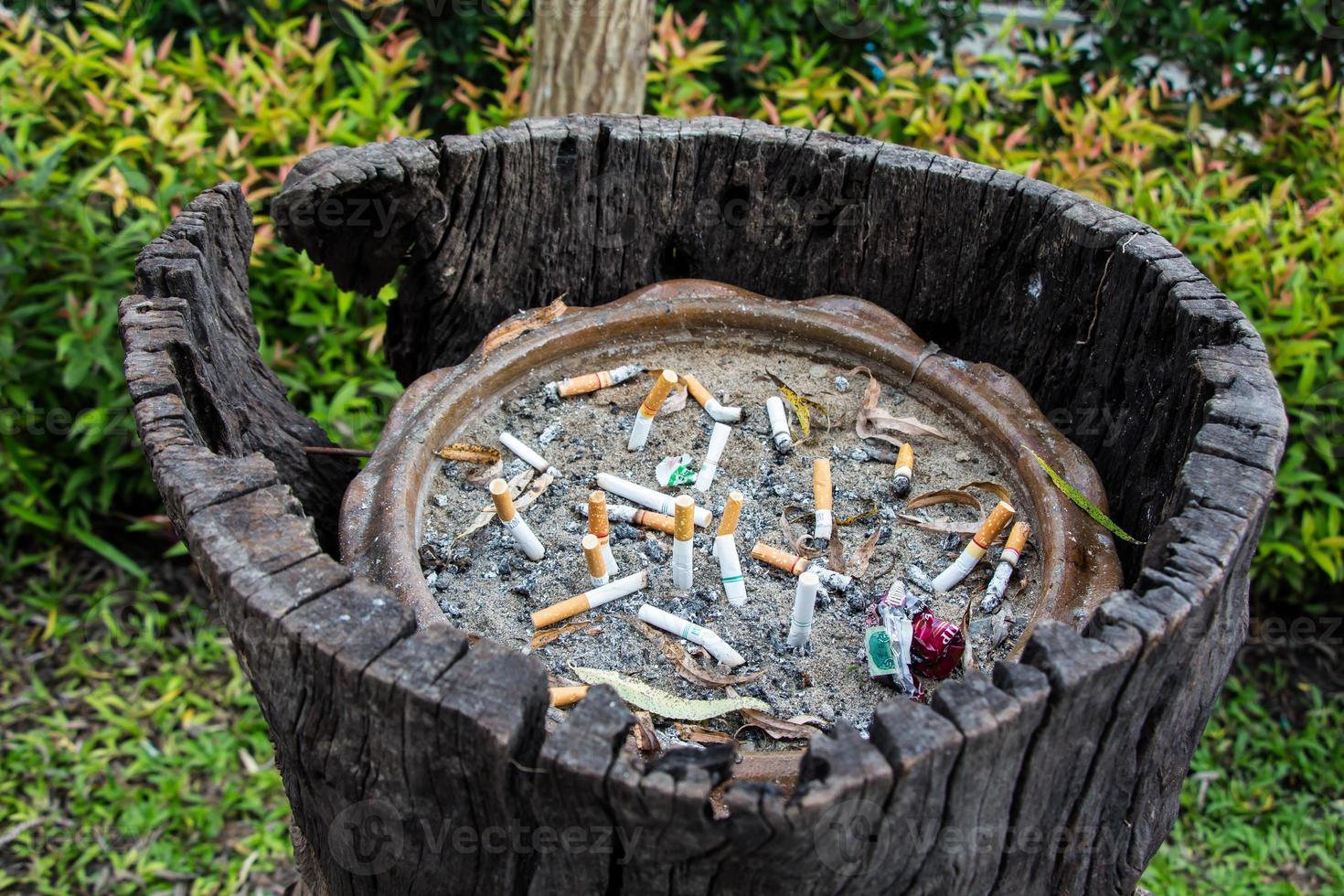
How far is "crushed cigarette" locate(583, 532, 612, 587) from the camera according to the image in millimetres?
1963

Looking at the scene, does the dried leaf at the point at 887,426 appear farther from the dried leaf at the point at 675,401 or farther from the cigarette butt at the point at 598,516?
A: the cigarette butt at the point at 598,516

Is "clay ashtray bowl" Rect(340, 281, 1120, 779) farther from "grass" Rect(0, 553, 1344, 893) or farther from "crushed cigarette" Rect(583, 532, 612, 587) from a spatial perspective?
"grass" Rect(0, 553, 1344, 893)

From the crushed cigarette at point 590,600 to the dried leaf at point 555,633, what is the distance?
0.01 m

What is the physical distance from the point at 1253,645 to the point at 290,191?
145 inches

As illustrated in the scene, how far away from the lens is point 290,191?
7.22 feet

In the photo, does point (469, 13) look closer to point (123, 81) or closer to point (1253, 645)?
point (123, 81)

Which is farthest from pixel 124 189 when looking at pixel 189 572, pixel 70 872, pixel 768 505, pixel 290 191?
pixel 768 505

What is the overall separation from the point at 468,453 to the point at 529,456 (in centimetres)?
13

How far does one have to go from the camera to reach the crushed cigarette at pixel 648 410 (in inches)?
88.7

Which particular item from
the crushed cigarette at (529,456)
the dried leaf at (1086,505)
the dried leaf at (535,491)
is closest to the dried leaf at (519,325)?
the crushed cigarette at (529,456)

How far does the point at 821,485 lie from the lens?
223cm

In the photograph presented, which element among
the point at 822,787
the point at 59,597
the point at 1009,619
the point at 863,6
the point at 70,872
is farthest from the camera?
the point at 863,6

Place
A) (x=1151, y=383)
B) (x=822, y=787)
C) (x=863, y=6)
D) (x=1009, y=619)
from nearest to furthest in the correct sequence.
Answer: (x=822, y=787), (x=1009, y=619), (x=1151, y=383), (x=863, y=6)

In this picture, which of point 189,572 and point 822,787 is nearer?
point 822,787
